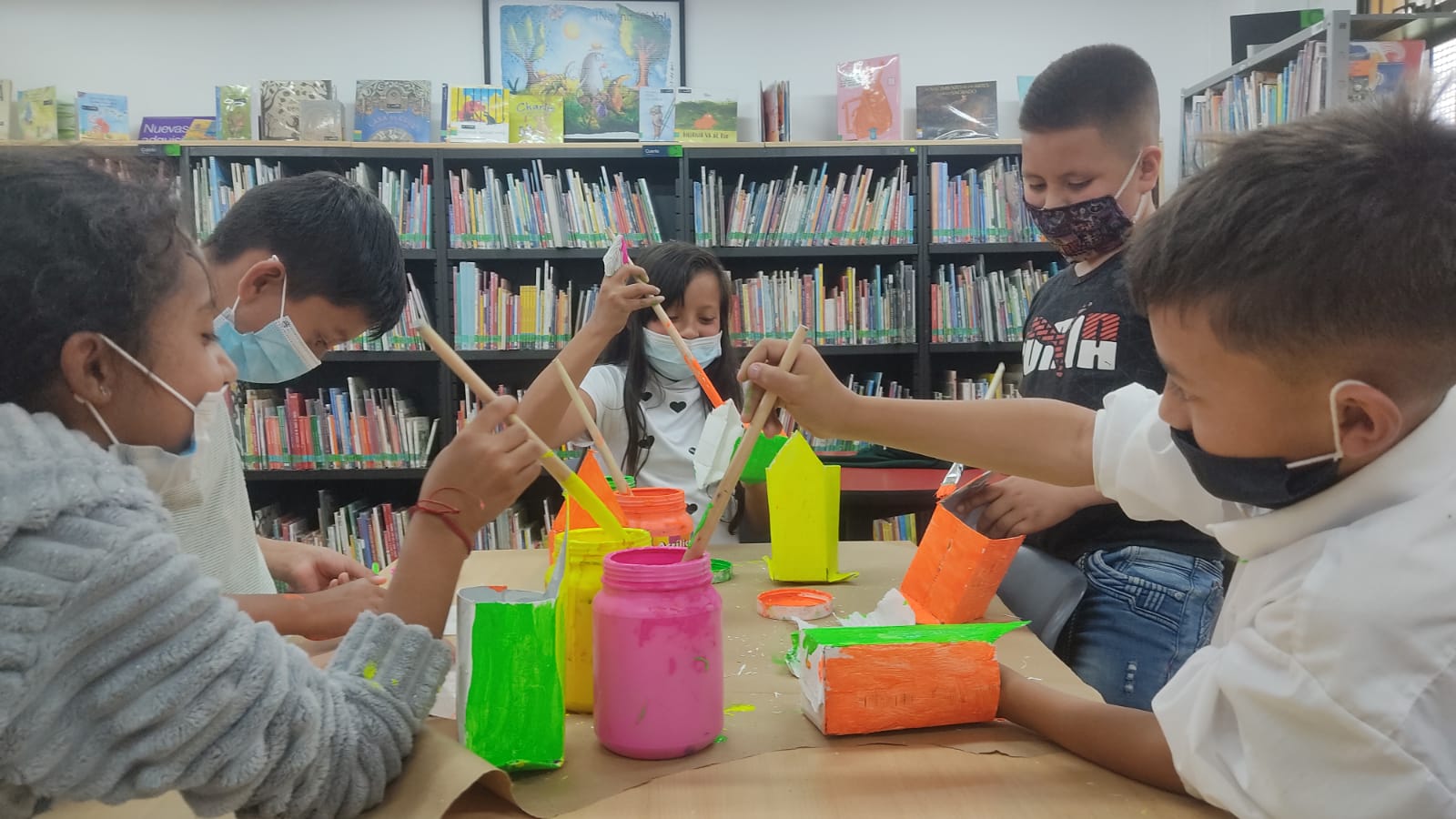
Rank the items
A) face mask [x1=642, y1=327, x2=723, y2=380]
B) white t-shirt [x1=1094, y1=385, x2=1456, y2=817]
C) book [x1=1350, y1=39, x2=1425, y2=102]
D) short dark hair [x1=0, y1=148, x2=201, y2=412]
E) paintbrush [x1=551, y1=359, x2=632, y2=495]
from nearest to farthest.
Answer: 1. white t-shirt [x1=1094, y1=385, x2=1456, y2=817]
2. short dark hair [x1=0, y1=148, x2=201, y2=412]
3. paintbrush [x1=551, y1=359, x2=632, y2=495]
4. face mask [x1=642, y1=327, x2=723, y2=380]
5. book [x1=1350, y1=39, x2=1425, y2=102]

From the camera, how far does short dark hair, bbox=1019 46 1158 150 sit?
59.9 inches

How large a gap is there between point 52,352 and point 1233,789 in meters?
0.92

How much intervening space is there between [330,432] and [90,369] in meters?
2.94

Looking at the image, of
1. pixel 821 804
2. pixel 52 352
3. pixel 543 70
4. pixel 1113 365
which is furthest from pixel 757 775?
pixel 543 70

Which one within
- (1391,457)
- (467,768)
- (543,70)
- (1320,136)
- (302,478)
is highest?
(543,70)

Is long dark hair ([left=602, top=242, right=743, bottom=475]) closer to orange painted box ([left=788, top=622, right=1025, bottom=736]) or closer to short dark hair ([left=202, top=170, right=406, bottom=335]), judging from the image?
short dark hair ([left=202, top=170, right=406, bottom=335])

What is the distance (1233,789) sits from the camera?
2.04 feet

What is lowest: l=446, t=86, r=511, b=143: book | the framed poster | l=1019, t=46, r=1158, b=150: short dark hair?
l=1019, t=46, r=1158, b=150: short dark hair

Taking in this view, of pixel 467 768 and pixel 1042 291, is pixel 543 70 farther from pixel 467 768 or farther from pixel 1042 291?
pixel 467 768

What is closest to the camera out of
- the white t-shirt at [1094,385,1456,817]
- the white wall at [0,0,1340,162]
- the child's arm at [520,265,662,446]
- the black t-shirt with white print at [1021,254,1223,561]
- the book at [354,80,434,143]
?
the white t-shirt at [1094,385,1456,817]

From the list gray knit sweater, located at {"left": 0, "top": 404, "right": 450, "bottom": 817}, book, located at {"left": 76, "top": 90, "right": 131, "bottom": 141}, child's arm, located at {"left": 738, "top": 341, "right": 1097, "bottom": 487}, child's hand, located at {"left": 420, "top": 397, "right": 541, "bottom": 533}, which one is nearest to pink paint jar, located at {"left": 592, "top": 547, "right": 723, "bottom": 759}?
child's hand, located at {"left": 420, "top": 397, "right": 541, "bottom": 533}

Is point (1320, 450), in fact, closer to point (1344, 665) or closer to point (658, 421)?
point (1344, 665)

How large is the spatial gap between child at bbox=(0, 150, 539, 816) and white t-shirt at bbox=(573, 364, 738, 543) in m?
1.33

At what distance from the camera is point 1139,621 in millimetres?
1219
